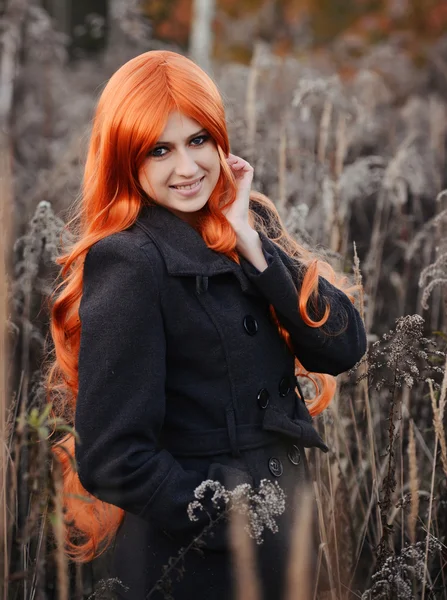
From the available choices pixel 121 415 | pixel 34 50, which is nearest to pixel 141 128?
pixel 121 415

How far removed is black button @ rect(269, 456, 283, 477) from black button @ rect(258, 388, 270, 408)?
0.40ft

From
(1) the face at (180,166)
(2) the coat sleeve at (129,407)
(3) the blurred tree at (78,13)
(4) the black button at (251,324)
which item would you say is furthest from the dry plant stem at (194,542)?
(3) the blurred tree at (78,13)

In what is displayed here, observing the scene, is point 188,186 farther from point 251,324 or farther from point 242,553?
point 242,553

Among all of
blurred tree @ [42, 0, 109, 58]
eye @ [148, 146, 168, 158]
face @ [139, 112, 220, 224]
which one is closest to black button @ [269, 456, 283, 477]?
face @ [139, 112, 220, 224]

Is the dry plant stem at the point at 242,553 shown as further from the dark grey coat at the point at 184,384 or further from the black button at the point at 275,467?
the black button at the point at 275,467

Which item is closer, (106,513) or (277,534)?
(277,534)

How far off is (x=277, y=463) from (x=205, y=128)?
0.74 meters

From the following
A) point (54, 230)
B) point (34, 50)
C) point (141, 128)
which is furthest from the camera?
point (34, 50)

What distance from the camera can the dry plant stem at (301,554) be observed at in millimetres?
1463

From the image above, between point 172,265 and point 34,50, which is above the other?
point 34,50

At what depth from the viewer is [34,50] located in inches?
233

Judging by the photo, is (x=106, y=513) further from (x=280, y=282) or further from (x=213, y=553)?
(x=280, y=282)

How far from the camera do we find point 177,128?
1737mm

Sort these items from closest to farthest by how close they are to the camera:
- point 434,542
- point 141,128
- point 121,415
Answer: point 121,415, point 141,128, point 434,542
